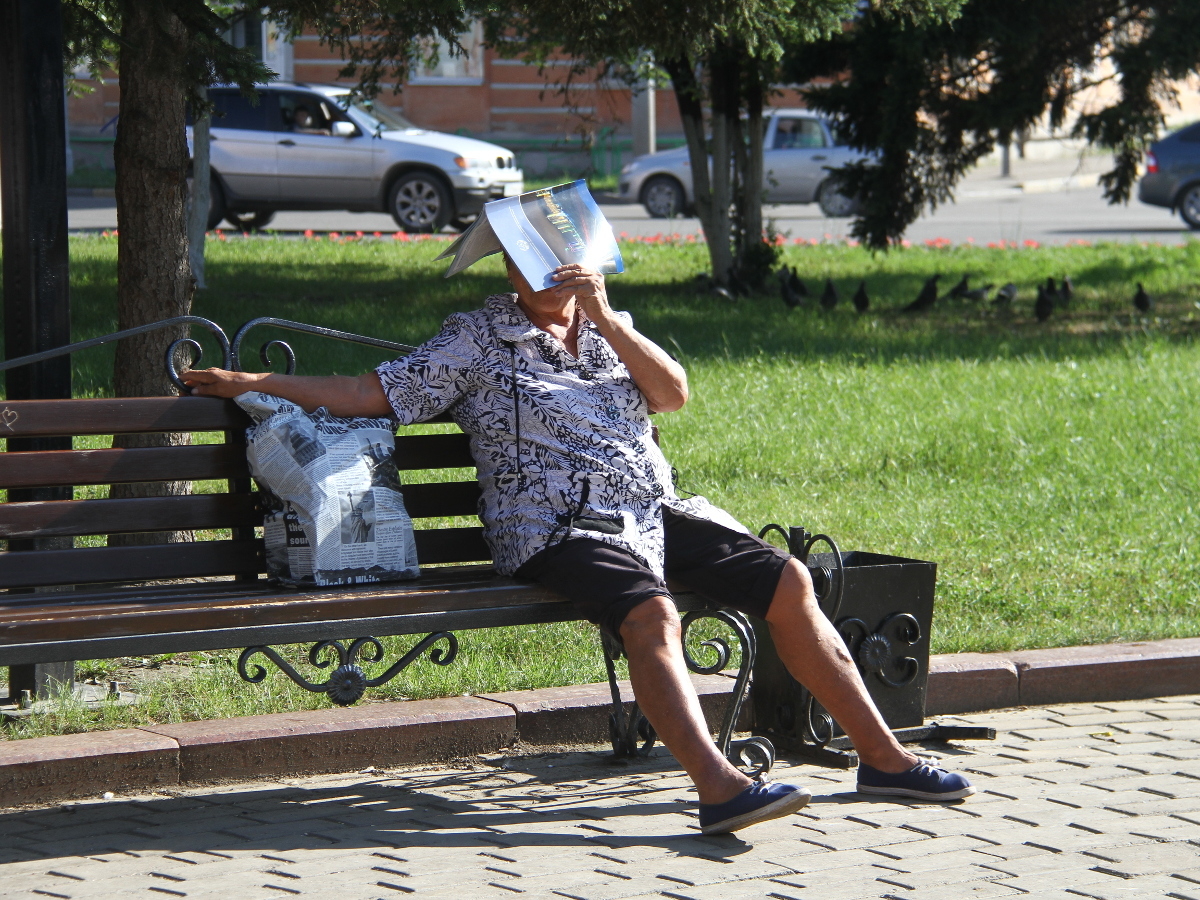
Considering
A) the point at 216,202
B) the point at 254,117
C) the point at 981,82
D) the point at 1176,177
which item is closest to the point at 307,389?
the point at 981,82

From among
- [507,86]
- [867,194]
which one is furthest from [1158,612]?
[507,86]

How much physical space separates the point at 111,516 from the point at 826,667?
188 centimetres

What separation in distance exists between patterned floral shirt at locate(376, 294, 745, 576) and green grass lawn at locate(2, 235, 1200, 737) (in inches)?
32.7

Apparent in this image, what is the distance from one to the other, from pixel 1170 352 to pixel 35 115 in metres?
7.86

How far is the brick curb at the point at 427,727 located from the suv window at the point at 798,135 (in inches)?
757

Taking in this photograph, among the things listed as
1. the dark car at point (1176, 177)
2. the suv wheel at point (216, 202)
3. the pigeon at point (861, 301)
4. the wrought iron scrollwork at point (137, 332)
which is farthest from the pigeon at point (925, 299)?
the dark car at point (1176, 177)

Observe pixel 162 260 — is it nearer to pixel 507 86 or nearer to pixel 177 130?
pixel 177 130

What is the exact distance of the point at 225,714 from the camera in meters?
4.34

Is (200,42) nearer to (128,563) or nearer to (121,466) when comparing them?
(121,466)

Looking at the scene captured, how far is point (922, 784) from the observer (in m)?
3.87

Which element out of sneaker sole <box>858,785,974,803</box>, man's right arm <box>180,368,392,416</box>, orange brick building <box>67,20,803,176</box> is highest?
orange brick building <box>67,20,803,176</box>

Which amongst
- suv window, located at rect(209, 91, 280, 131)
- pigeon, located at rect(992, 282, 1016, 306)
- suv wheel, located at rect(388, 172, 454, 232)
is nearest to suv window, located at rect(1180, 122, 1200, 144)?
pigeon, located at rect(992, 282, 1016, 306)

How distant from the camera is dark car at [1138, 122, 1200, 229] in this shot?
70.3 ft

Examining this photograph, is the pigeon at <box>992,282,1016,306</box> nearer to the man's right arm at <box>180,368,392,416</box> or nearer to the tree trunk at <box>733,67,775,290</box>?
the tree trunk at <box>733,67,775,290</box>
